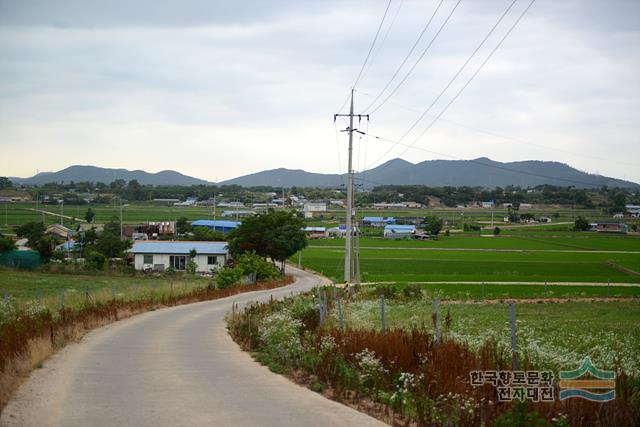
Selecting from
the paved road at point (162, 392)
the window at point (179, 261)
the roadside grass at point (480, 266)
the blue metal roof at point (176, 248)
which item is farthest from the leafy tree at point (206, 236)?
the paved road at point (162, 392)

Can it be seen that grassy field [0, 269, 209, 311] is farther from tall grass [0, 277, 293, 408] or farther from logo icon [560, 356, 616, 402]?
logo icon [560, 356, 616, 402]

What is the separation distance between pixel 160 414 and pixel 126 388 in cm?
197

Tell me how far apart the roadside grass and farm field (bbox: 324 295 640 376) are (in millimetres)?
19293

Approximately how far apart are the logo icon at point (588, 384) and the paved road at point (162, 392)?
2857 millimetres

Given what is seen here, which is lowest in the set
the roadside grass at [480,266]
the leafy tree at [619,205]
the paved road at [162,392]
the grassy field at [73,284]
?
the roadside grass at [480,266]

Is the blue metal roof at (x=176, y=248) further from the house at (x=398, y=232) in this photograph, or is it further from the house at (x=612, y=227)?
the house at (x=612, y=227)

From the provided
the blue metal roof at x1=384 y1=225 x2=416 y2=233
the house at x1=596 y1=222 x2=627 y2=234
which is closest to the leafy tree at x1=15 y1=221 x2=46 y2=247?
the blue metal roof at x1=384 y1=225 x2=416 y2=233

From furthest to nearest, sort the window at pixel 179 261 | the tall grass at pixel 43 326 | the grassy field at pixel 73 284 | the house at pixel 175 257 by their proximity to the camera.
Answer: the window at pixel 179 261 < the house at pixel 175 257 < the grassy field at pixel 73 284 < the tall grass at pixel 43 326

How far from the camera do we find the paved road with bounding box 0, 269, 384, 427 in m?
9.21

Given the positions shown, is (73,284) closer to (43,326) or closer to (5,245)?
(5,245)

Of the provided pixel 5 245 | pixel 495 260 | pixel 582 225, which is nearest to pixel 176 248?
pixel 5 245

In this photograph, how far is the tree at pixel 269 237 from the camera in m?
69.1

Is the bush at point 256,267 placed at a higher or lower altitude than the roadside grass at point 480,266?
higher

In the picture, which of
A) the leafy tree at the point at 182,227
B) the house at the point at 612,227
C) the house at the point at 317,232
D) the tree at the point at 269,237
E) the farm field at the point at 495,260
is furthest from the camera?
the house at the point at 317,232
